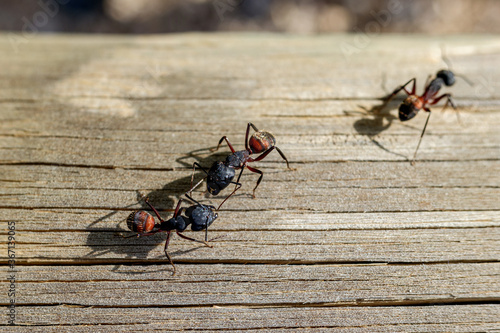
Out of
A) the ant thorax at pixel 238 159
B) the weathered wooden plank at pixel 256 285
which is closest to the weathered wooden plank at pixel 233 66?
the ant thorax at pixel 238 159

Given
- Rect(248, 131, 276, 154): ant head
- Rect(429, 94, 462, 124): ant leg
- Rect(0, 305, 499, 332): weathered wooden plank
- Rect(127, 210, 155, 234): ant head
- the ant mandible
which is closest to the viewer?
Rect(0, 305, 499, 332): weathered wooden plank

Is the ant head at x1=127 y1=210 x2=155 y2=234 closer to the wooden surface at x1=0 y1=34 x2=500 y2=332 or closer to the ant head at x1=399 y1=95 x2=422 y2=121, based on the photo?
the wooden surface at x1=0 y1=34 x2=500 y2=332

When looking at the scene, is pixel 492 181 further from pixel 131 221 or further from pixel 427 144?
pixel 131 221

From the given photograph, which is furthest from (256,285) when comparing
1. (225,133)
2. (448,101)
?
(448,101)

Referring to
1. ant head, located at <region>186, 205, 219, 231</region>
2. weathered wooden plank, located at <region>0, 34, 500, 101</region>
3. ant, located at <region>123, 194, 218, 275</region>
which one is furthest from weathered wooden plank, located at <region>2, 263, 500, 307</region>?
weathered wooden plank, located at <region>0, 34, 500, 101</region>

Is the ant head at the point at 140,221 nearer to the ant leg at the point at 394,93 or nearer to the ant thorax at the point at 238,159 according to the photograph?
the ant thorax at the point at 238,159

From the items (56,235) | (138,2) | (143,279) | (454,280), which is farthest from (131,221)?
(138,2)
